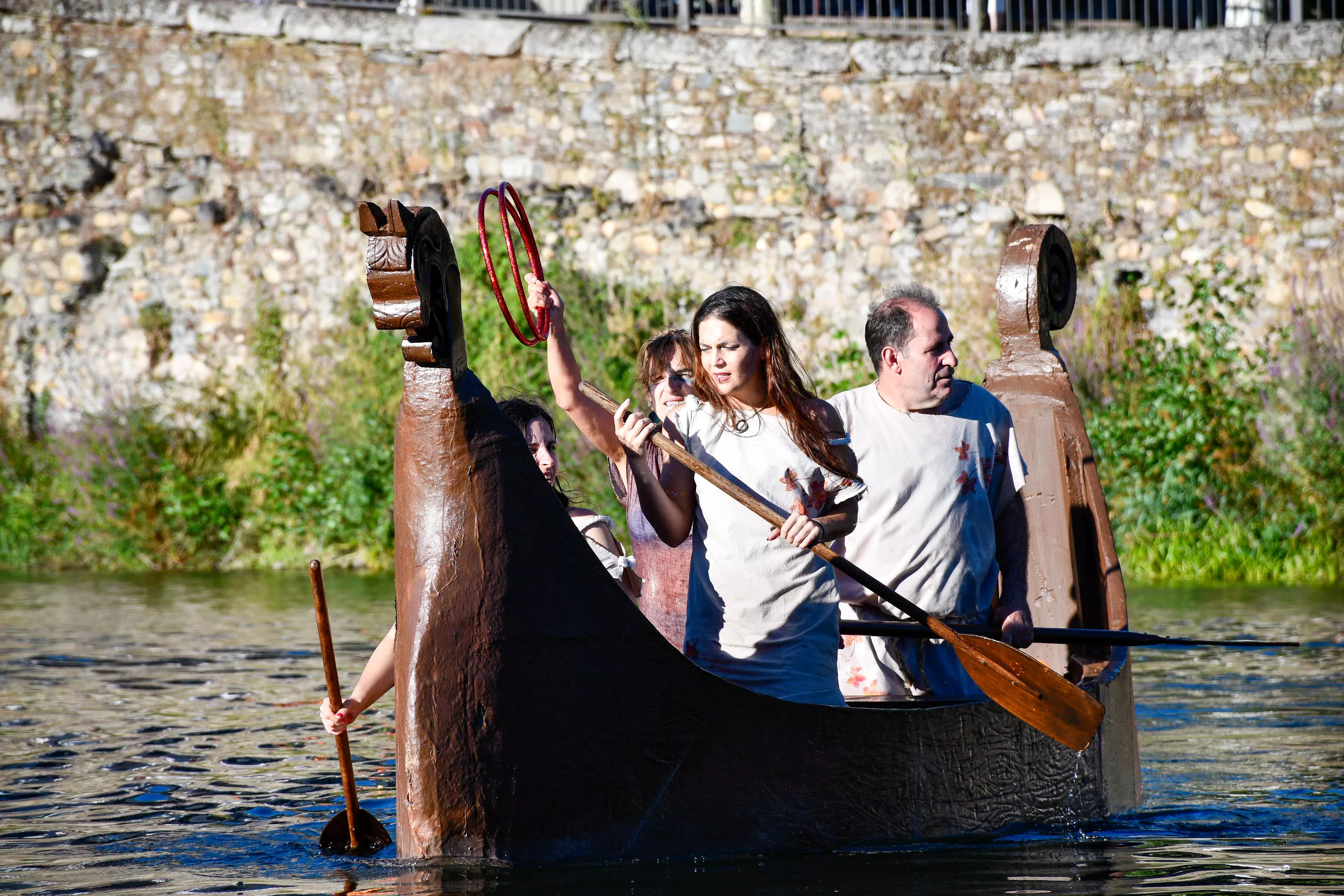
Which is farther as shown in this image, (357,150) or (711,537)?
(357,150)

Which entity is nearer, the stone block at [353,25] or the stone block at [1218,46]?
the stone block at [1218,46]

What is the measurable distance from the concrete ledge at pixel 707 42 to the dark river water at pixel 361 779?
4.10m

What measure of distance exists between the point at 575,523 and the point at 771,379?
1.91 ft

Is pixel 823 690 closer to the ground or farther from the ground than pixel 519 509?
closer to the ground

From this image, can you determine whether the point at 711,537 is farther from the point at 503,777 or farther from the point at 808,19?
the point at 808,19

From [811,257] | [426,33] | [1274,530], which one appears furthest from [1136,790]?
[426,33]

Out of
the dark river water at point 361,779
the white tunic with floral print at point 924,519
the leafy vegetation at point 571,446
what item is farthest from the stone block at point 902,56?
the white tunic with floral print at point 924,519

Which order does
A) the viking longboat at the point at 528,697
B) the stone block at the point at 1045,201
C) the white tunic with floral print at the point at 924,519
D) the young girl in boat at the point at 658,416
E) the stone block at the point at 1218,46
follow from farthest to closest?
the stone block at the point at 1045,201 → the stone block at the point at 1218,46 → the white tunic with floral print at the point at 924,519 → the young girl in boat at the point at 658,416 → the viking longboat at the point at 528,697

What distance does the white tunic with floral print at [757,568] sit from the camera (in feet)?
10.9

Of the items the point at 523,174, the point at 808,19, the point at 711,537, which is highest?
the point at 808,19

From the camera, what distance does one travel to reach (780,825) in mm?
3381

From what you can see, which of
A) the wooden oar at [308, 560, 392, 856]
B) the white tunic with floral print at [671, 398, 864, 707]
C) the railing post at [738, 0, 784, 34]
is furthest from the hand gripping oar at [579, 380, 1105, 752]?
the railing post at [738, 0, 784, 34]

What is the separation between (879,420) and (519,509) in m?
1.16

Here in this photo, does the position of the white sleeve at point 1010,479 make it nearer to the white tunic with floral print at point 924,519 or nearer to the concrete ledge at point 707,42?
the white tunic with floral print at point 924,519
